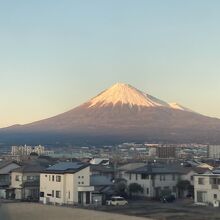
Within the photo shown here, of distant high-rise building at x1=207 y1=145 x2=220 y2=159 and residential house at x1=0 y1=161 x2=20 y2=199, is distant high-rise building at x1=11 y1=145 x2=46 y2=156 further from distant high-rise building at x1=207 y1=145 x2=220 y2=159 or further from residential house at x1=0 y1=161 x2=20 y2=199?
residential house at x1=0 y1=161 x2=20 y2=199

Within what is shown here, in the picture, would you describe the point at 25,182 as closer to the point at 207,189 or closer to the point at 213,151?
the point at 207,189

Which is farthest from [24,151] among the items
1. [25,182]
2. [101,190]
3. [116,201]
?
[116,201]

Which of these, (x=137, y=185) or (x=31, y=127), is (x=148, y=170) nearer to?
(x=137, y=185)

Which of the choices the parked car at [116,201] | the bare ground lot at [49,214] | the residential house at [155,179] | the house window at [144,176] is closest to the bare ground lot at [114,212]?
the bare ground lot at [49,214]

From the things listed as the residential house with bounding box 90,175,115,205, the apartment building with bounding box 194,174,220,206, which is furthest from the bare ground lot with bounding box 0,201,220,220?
the residential house with bounding box 90,175,115,205

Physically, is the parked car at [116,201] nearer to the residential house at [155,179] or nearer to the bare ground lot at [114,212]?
the bare ground lot at [114,212]

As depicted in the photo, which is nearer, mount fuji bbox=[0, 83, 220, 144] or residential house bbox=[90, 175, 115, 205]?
residential house bbox=[90, 175, 115, 205]
